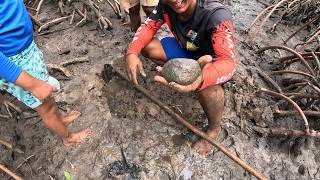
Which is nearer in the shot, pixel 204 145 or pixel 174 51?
pixel 204 145

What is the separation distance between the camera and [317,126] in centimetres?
267

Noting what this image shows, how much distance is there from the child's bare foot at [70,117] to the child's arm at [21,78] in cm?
69

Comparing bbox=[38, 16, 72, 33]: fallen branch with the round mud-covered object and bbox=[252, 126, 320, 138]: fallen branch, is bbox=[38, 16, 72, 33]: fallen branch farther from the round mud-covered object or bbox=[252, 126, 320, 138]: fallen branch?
bbox=[252, 126, 320, 138]: fallen branch

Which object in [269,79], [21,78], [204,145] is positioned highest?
[21,78]

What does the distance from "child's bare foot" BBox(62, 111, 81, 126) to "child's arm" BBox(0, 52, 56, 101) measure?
2.25 ft

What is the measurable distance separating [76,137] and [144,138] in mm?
503

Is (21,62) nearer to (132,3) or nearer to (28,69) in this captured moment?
(28,69)

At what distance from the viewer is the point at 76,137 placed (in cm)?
246

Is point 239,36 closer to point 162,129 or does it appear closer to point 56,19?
point 162,129

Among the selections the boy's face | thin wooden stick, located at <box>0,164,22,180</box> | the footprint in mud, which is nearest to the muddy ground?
the footprint in mud

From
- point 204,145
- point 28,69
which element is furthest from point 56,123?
point 204,145

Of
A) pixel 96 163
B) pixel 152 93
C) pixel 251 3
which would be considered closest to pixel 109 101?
pixel 152 93

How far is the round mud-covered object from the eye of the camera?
6.36 feet

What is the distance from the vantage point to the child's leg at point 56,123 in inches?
84.7
